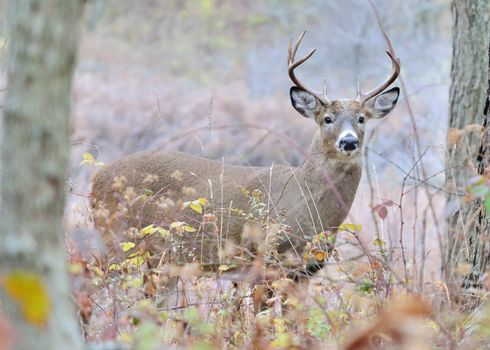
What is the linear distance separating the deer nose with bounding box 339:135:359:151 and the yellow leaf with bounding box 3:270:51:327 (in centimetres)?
475

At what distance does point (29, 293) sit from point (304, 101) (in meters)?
5.48

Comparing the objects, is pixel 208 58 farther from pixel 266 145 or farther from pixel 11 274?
pixel 11 274

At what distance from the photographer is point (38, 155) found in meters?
2.64

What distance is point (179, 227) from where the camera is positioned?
17.2ft

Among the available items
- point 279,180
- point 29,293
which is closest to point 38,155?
point 29,293

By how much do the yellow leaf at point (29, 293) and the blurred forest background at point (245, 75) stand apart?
7.55m

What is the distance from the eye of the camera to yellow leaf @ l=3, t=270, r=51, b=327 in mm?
2295

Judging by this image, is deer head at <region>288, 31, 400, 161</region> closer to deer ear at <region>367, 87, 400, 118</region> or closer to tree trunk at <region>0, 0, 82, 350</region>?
deer ear at <region>367, 87, 400, 118</region>

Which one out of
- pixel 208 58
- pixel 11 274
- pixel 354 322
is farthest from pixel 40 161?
pixel 208 58

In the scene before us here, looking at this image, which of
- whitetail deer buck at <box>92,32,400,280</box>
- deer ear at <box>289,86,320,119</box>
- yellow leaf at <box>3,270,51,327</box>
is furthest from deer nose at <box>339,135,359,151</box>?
yellow leaf at <box>3,270,51,327</box>

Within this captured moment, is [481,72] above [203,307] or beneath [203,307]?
above

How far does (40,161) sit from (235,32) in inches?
1152

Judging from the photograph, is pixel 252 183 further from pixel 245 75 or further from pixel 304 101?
pixel 245 75

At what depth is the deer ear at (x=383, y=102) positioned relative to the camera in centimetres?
756
